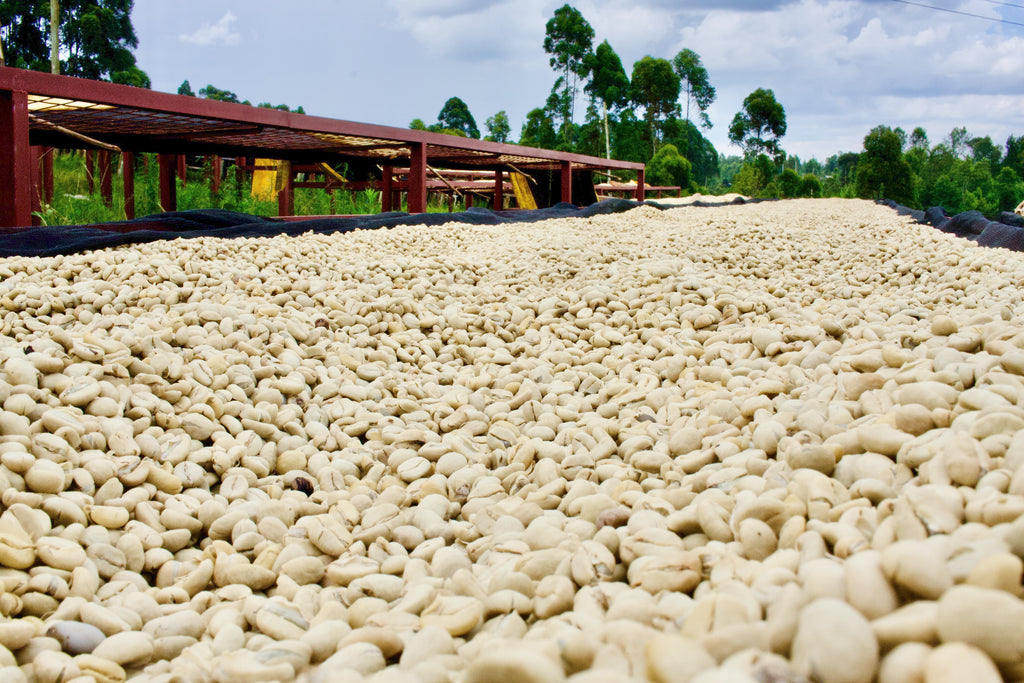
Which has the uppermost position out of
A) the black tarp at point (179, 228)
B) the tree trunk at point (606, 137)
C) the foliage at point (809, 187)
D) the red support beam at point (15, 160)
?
the tree trunk at point (606, 137)

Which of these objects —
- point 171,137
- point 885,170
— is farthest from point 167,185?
point 885,170

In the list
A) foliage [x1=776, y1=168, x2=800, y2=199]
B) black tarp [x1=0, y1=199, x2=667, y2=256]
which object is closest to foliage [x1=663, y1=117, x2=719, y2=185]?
foliage [x1=776, y1=168, x2=800, y2=199]

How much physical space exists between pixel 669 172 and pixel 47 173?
1432cm

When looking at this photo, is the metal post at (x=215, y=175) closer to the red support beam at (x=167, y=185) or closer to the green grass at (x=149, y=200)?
the green grass at (x=149, y=200)

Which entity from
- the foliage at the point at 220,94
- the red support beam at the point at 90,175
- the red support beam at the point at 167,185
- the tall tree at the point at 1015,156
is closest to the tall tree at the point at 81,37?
the foliage at the point at 220,94

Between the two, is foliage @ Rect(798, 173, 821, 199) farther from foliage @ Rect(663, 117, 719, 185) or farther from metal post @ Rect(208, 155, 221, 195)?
metal post @ Rect(208, 155, 221, 195)

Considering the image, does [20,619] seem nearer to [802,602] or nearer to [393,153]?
[802,602]

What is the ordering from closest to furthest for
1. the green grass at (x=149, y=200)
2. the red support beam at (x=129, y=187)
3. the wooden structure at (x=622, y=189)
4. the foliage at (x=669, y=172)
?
the green grass at (x=149, y=200), the red support beam at (x=129, y=187), the wooden structure at (x=622, y=189), the foliage at (x=669, y=172)

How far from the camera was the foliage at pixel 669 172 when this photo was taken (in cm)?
1783

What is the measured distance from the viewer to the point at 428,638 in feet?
2.90

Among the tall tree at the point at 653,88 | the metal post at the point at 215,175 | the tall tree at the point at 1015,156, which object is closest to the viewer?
the metal post at the point at 215,175

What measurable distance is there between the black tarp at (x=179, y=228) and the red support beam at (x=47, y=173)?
11.2ft

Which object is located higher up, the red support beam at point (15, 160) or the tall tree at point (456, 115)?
the tall tree at point (456, 115)

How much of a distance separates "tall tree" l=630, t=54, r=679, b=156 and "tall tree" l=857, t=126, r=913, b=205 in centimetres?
855
